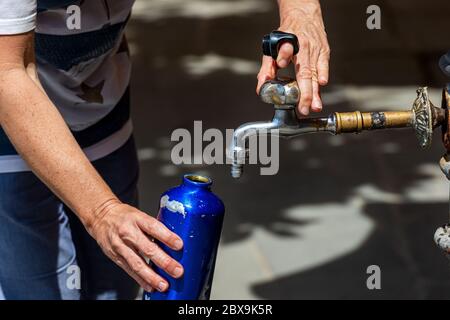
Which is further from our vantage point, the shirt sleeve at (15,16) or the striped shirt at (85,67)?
the striped shirt at (85,67)

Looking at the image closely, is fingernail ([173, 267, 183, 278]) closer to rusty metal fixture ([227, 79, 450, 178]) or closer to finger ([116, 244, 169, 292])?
finger ([116, 244, 169, 292])

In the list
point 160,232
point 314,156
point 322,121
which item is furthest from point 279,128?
point 314,156

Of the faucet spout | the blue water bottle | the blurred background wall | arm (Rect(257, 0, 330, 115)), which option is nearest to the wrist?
the blue water bottle

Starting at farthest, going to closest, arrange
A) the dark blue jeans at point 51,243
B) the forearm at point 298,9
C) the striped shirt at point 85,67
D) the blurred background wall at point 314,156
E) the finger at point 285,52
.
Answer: the blurred background wall at point 314,156
the dark blue jeans at point 51,243
the striped shirt at point 85,67
the forearm at point 298,9
the finger at point 285,52

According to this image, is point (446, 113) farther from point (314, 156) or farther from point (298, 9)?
point (314, 156)

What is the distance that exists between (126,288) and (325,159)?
2.03 m

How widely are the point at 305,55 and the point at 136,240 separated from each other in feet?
1.83

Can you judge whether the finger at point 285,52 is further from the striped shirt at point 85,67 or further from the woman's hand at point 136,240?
the striped shirt at point 85,67

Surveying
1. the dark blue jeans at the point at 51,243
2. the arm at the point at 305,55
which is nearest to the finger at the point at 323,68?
the arm at the point at 305,55

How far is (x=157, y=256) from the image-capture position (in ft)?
6.62

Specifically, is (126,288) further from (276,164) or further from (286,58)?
(276,164)

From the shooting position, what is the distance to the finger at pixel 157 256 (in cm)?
201

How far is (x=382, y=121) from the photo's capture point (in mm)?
1995

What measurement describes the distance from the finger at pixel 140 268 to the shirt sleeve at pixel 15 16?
51 cm
